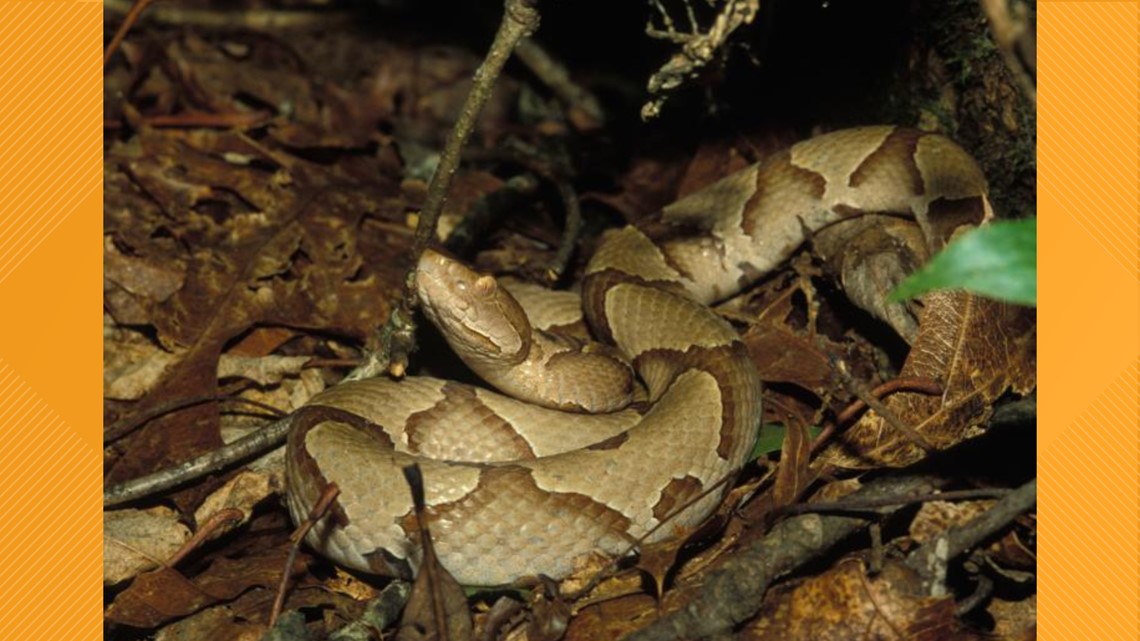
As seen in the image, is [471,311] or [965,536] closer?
[965,536]

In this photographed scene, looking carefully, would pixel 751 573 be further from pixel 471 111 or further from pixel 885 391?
pixel 471 111

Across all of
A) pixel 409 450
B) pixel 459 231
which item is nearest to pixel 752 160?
pixel 459 231

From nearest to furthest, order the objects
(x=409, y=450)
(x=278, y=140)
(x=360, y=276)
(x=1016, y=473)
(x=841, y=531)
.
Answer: (x=841, y=531) < (x=1016, y=473) < (x=409, y=450) < (x=360, y=276) < (x=278, y=140)

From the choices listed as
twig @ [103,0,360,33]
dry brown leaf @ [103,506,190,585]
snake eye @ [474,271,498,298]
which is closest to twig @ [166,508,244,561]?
dry brown leaf @ [103,506,190,585]

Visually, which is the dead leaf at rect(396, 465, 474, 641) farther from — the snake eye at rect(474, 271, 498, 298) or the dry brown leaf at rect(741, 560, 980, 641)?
the snake eye at rect(474, 271, 498, 298)

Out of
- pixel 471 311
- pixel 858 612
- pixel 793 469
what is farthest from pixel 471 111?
pixel 858 612

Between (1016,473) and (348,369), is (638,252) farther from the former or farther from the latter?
(1016,473)
